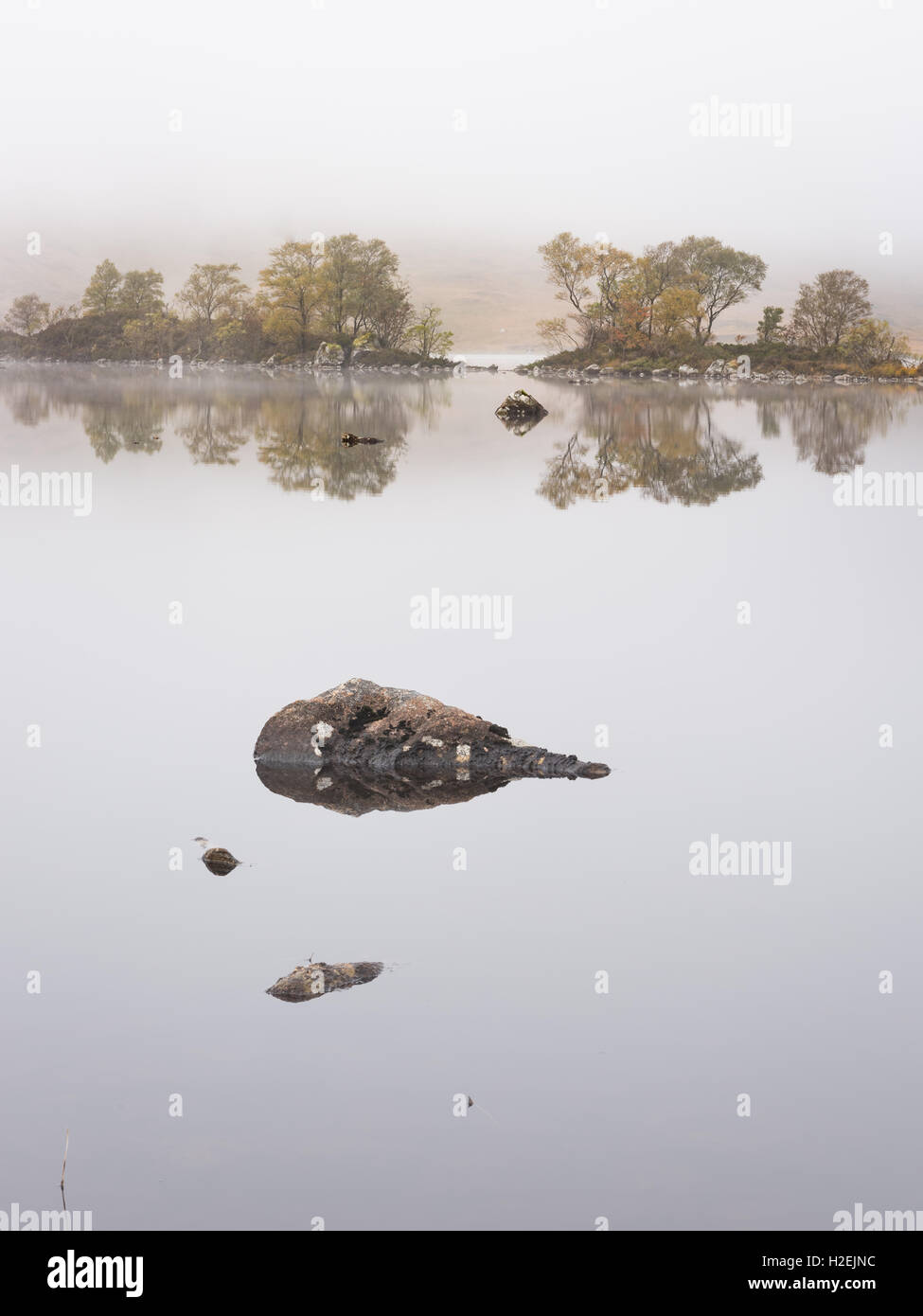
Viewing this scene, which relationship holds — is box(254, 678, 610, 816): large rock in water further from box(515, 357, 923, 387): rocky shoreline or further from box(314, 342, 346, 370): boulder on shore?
box(314, 342, 346, 370): boulder on shore

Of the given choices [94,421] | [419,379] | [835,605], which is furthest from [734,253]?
[835,605]

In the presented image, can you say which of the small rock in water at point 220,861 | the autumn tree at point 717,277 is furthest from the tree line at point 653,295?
the small rock in water at point 220,861

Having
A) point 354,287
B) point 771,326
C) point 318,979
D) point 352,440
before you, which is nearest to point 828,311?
point 771,326

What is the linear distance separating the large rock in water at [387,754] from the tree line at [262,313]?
102 meters

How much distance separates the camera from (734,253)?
109688mm

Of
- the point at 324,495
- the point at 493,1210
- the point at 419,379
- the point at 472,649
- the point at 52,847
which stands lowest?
the point at 493,1210

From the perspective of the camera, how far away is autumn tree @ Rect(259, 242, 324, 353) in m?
113

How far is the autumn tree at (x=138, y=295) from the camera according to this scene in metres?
146

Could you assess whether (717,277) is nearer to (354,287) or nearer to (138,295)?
(354,287)

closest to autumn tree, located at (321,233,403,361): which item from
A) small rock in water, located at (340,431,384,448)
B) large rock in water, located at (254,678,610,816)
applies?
small rock in water, located at (340,431,384,448)

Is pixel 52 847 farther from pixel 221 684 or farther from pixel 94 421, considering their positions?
pixel 94 421

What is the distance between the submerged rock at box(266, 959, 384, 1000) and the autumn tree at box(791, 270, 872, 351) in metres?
96.3

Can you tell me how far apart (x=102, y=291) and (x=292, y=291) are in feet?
142

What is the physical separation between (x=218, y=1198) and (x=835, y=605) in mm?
11961
